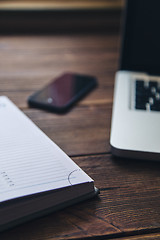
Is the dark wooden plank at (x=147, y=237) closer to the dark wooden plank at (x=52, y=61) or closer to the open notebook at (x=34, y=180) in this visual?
the open notebook at (x=34, y=180)

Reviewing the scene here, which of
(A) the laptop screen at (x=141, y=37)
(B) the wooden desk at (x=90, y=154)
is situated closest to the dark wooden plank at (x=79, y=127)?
(B) the wooden desk at (x=90, y=154)

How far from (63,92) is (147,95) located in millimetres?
198

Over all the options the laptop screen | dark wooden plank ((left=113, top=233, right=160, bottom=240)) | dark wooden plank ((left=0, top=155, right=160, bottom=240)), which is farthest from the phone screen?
dark wooden plank ((left=113, top=233, right=160, bottom=240))

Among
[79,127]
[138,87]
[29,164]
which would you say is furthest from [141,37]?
[29,164]

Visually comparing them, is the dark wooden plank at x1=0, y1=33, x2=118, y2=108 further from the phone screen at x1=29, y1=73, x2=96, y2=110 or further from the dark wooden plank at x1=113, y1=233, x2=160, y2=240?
the dark wooden plank at x1=113, y1=233, x2=160, y2=240

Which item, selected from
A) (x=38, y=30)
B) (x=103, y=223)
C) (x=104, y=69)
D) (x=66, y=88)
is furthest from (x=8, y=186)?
(x=38, y=30)

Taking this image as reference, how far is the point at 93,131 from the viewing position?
0.61 m

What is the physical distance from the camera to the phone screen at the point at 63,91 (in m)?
0.69

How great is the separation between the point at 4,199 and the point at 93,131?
0.91 ft

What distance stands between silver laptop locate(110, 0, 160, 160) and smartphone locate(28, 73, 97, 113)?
0.09 metres

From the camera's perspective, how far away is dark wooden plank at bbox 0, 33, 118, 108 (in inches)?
31.3

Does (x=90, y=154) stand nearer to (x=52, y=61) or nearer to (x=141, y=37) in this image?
(x=141, y=37)

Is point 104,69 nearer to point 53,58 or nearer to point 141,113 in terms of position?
point 53,58

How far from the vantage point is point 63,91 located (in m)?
0.73
